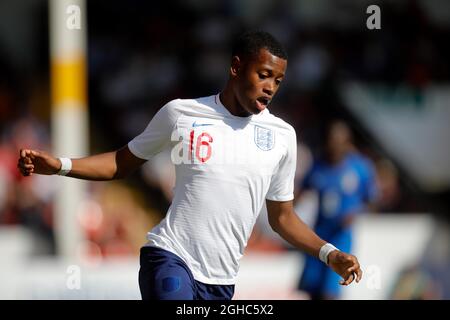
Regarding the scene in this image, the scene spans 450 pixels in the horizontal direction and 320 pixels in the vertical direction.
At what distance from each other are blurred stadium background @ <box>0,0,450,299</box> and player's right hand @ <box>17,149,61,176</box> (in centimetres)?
509

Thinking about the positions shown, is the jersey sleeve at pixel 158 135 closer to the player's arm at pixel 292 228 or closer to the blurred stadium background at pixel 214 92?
the player's arm at pixel 292 228

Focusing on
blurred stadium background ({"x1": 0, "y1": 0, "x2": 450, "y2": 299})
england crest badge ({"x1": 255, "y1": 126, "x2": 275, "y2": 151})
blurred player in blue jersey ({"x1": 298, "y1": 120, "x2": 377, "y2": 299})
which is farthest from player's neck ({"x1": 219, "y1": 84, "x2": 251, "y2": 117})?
blurred stadium background ({"x1": 0, "y1": 0, "x2": 450, "y2": 299})

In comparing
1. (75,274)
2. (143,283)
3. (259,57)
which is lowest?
(75,274)

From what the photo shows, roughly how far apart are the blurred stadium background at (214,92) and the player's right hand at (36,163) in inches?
200

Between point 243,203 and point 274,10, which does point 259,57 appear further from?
point 274,10

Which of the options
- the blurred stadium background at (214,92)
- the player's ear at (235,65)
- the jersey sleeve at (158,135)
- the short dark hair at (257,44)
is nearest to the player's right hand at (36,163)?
the jersey sleeve at (158,135)

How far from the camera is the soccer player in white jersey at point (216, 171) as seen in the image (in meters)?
5.56

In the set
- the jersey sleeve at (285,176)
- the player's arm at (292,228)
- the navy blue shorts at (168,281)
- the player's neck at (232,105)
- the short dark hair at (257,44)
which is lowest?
the navy blue shorts at (168,281)

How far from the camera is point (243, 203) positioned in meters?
5.68

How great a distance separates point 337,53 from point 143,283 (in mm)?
8645

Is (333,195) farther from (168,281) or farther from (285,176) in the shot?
(168,281)

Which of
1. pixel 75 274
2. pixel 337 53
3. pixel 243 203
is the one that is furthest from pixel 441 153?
pixel 243 203

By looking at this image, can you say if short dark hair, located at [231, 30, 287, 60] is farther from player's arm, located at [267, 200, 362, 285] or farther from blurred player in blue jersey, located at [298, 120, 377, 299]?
blurred player in blue jersey, located at [298, 120, 377, 299]
